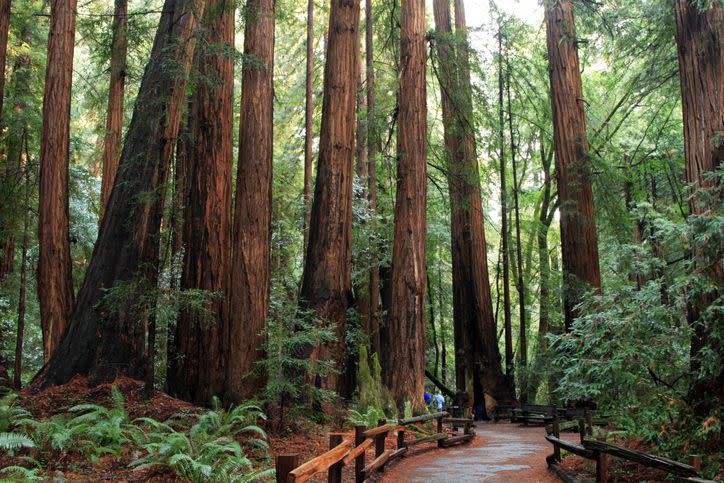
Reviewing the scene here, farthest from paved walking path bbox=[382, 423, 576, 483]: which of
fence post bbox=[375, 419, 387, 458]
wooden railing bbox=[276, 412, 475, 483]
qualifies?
fence post bbox=[375, 419, 387, 458]

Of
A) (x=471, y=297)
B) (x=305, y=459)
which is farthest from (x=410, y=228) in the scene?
(x=471, y=297)

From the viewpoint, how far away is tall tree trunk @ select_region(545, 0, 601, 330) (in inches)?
720

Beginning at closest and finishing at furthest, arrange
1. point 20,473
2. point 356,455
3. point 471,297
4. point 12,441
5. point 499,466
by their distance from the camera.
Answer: point 20,473 → point 12,441 → point 356,455 → point 499,466 → point 471,297

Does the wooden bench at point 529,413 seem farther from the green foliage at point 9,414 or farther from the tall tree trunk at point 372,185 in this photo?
the green foliage at point 9,414

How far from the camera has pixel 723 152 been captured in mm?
8820

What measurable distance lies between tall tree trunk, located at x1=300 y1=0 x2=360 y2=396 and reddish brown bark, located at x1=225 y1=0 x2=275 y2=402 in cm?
139

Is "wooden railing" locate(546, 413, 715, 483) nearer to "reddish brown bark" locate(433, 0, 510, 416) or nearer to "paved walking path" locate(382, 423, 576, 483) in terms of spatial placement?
"paved walking path" locate(382, 423, 576, 483)

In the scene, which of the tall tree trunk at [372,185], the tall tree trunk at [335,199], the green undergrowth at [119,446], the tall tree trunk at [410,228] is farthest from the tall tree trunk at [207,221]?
the tall tree trunk at [372,185]

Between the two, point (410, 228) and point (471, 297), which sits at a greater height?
point (410, 228)

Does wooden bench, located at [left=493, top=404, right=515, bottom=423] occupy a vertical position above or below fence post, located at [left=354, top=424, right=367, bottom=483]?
below

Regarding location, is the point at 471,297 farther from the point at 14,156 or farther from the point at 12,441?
the point at 12,441

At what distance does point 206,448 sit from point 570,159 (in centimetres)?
1438

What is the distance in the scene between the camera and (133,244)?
10.8 meters

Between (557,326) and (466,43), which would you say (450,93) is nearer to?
(466,43)
